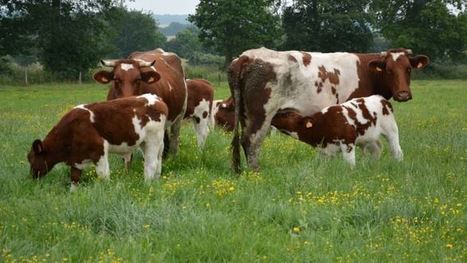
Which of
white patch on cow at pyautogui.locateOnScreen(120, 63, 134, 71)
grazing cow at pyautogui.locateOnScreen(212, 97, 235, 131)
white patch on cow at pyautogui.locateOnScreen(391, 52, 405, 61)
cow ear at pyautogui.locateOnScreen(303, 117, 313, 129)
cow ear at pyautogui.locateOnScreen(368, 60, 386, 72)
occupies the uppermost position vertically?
white patch on cow at pyautogui.locateOnScreen(391, 52, 405, 61)

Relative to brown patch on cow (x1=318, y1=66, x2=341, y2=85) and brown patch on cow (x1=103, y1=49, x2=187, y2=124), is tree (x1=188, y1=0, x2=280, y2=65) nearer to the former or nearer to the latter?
brown patch on cow (x1=103, y1=49, x2=187, y2=124)

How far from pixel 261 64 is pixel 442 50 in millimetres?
58336

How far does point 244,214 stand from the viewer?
6.70 m

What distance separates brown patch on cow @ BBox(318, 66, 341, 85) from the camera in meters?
10.9

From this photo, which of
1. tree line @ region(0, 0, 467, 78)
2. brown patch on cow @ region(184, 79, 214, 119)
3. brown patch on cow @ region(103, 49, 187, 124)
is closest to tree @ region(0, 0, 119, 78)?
tree line @ region(0, 0, 467, 78)

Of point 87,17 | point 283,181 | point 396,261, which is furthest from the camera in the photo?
point 87,17

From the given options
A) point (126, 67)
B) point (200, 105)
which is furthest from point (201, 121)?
point (126, 67)

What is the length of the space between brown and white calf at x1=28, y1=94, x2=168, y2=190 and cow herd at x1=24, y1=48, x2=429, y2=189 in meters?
0.01

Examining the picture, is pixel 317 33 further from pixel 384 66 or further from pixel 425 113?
pixel 384 66

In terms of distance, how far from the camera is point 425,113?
21656 millimetres

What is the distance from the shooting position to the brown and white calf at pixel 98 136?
8305 millimetres

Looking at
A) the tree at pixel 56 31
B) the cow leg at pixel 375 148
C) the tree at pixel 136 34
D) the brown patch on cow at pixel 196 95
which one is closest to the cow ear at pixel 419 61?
the cow leg at pixel 375 148

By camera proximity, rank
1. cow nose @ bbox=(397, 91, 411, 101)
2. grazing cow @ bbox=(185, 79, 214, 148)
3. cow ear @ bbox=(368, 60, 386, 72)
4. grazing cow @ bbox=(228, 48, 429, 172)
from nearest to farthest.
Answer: grazing cow @ bbox=(228, 48, 429, 172)
cow nose @ bbox=(397, 91, 411, 101)
cow ear @ bbox=(368, 60, 386, 72)
grazing cow @ bbox=(185, 79, 214, 148)

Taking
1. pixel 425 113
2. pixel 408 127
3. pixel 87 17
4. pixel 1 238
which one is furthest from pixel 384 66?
pixel 87 17
